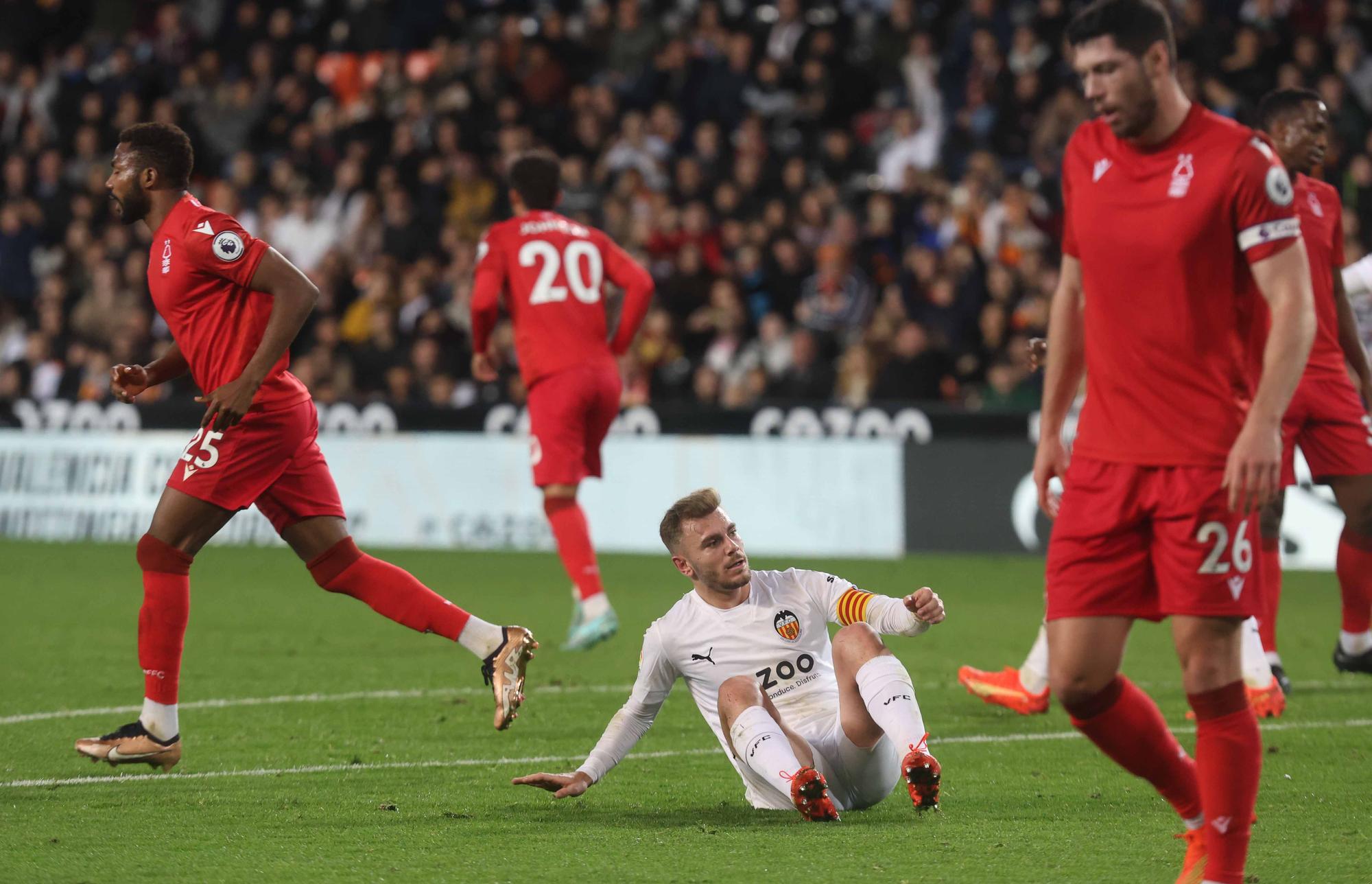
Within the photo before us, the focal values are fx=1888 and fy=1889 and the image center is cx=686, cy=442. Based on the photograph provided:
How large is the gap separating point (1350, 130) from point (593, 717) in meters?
10.5

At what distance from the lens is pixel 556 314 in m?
9.85

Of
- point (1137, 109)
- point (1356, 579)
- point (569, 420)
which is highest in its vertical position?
point (1137, 109)

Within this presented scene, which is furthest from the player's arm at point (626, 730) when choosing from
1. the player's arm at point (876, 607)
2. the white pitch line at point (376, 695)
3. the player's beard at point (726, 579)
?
the white pitch line at point (376, 695)

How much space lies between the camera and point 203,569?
13453 millimetres

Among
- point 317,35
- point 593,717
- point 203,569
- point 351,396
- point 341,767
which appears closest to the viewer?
point 341,767

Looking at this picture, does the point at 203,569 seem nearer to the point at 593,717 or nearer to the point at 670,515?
the point at 593,717

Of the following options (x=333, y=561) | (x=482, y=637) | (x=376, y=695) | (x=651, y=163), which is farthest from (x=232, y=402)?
(x=651, y=163)

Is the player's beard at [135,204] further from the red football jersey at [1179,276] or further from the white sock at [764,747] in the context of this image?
the red football jersey at [1179,276]

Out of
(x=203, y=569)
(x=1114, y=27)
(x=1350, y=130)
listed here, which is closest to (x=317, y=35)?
(x=203, y=569)

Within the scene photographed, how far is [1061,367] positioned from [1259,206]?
2.16ft

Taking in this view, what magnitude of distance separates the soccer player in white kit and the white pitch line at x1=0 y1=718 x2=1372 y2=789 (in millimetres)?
842

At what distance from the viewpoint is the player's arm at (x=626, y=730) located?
17.7 ft

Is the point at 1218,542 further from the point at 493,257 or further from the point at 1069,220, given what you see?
the point at 493,257

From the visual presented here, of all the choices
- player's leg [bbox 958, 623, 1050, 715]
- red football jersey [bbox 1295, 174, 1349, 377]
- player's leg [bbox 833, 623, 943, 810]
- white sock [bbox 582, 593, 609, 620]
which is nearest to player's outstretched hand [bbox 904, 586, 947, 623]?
player's leg [bbox 833, 623, 943, 810]
